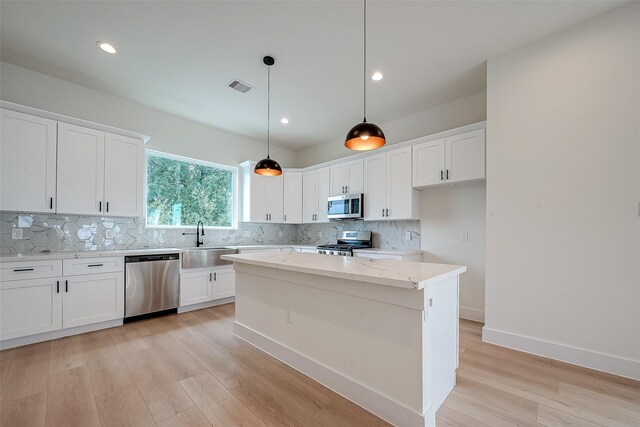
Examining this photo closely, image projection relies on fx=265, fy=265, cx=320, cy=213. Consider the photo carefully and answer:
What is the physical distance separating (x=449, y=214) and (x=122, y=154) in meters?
4.56

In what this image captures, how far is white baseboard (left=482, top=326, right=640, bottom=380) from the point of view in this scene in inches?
84.4

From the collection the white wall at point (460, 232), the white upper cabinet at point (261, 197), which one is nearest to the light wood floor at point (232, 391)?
the white wall at point (460, 232)

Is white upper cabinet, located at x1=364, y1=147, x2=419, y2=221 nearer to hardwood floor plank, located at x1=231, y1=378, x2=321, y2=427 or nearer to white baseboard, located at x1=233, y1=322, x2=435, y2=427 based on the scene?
white baseboard, located at x1=233, y1=322, x2=435, y2=427

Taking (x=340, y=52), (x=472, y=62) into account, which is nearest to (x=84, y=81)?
(x=340, y=52)

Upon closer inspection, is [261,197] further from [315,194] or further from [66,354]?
[66,354]

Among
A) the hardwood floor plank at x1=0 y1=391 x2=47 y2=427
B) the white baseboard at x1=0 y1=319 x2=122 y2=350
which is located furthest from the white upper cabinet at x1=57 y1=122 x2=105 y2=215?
the hardwood floor plank at x1=0 y1=391 x2=47 y2=427

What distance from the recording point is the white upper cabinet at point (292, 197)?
18.0ft

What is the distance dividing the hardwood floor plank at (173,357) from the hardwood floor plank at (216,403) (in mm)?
123

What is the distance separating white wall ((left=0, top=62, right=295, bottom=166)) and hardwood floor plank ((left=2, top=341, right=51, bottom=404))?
275 centimetres

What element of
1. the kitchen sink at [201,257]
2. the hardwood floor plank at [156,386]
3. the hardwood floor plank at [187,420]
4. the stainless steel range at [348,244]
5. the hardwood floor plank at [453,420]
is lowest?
the hardwood floor plank at [156,386]

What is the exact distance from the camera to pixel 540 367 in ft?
7.52

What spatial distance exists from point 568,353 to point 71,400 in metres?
4.01

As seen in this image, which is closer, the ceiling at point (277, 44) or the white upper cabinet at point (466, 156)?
the ceiling at point (277, 44)

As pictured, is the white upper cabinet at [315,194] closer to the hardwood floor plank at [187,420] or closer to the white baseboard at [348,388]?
the white baseboard at [348,388]
